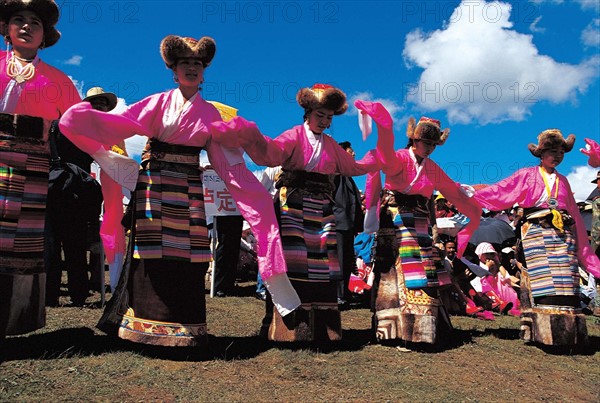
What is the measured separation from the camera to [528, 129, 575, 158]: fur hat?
5164 mm

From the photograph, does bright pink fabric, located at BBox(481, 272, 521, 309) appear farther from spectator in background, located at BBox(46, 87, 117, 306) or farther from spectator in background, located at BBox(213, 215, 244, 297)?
spectator in background, located at BBox(46, 87, 117, 306)

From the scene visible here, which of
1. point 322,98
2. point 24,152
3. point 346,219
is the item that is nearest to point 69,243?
point 24,152

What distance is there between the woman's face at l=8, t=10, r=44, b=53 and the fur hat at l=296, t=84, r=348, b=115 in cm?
209

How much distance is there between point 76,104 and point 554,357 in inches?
181

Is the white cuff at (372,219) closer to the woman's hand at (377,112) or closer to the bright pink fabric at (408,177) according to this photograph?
the bright pink fabric at (408,177)

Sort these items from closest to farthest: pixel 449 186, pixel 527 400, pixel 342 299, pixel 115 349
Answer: pixel 527 400 < pixel 115 349 < pixel 449 186 < pixel 342 299

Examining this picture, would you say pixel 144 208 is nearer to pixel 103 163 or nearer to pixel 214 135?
pixel 103 163

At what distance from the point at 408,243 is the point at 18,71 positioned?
134 inches

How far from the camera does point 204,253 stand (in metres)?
3.87

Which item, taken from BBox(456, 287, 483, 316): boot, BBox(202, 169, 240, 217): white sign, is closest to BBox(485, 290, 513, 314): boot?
BBox(456, 287, 483, 316): boot

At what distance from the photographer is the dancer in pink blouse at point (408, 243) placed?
4598 millimetres

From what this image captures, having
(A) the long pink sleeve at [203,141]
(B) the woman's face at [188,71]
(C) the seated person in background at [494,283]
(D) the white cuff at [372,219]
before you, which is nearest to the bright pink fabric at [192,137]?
(A) the long pink sleeve at [203,141]

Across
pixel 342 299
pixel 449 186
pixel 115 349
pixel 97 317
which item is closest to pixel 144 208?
pixel 115 349

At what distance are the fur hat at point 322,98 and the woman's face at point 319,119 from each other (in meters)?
0.04
